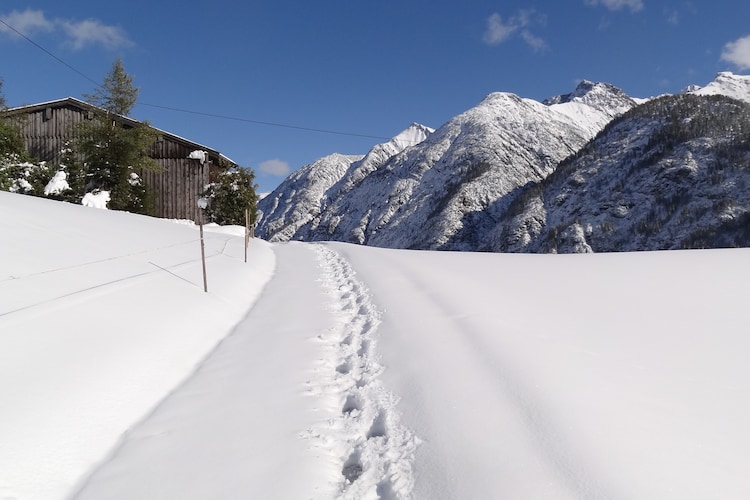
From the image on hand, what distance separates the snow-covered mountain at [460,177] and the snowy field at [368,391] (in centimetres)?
9946

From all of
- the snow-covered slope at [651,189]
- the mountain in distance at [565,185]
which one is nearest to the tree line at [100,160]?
the snow-covered slope at [651,189]

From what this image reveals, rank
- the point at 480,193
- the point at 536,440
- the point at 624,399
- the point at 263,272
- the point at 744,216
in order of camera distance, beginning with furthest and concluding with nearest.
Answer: the point at 480,193 < the point at 744,216 < the point at 263,272 < the point at 624,399 < the point at 536,440

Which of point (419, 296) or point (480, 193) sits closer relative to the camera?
point (419, 296)

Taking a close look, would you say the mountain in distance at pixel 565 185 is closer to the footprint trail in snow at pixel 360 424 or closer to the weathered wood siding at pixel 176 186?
the weathered wood siding at pixel 176 186

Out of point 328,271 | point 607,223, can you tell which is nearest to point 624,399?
point 328,271

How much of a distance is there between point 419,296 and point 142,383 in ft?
16.0

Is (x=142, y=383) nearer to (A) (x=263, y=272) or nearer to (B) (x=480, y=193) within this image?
(A) (x=263, y=272)

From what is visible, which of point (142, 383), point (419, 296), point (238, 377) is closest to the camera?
point (142, 383)

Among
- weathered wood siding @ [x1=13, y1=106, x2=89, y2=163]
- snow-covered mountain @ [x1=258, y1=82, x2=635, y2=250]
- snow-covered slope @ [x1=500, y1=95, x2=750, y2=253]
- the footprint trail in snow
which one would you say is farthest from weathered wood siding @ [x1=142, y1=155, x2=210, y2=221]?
snow-covered mountain @ [x1=258, y1=82, x2=635, y2=250]

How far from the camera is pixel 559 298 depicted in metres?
6.79

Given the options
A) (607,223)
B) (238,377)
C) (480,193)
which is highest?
(480,193)

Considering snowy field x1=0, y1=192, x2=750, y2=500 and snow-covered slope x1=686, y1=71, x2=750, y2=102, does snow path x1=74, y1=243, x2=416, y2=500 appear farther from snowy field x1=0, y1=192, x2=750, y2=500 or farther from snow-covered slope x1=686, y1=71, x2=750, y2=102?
snow-covered slope x1=686, y1=71, x2=750, y2=102

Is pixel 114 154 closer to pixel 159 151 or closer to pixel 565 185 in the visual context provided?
pixel 159 151

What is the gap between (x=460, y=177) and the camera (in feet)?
437
